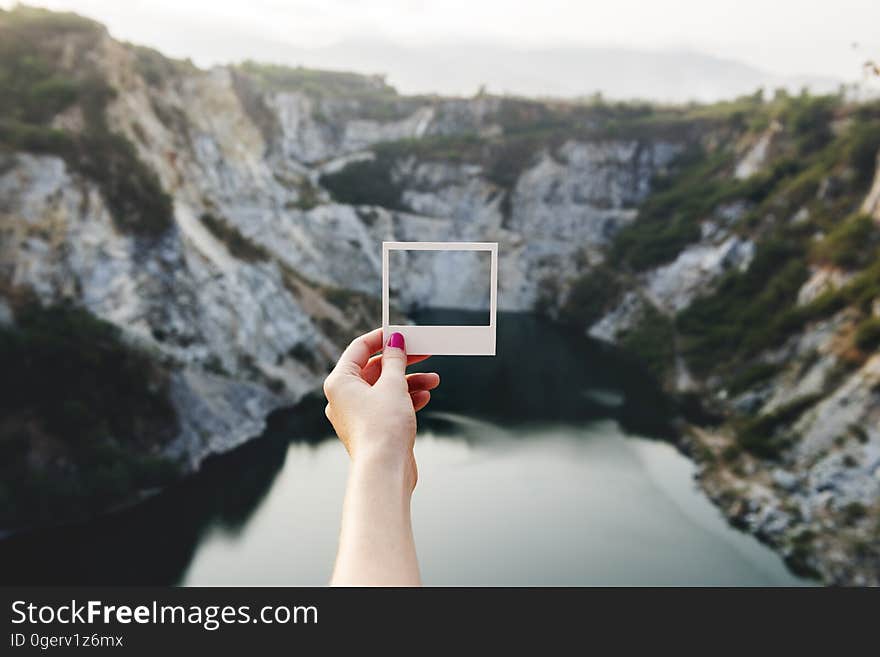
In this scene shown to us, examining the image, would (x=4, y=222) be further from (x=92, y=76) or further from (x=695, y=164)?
(x=695, y=164)

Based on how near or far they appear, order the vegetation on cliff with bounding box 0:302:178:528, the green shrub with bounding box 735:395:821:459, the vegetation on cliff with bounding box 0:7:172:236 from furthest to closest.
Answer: the green shrub with bounding box 735:395:821:459, the vegetation on cliff with bounding box 0:7:172:236, the vegetation on cliff with bounding box 0:302:178:528

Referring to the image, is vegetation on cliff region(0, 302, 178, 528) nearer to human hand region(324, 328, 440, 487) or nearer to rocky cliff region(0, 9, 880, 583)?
rocky cliff region(0, 9, 880, 583)

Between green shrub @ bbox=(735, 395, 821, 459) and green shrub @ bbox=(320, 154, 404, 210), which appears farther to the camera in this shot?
green shrub @ bbox=(320, 154, 404, 210)

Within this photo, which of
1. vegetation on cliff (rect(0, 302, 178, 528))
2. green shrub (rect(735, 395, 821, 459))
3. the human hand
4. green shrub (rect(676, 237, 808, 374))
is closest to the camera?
the human hand

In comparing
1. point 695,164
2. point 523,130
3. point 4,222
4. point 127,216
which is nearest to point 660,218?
point 695,164

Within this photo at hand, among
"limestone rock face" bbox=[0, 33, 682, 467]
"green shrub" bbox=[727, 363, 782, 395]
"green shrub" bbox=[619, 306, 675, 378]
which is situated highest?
"limestone rock face" bbox=[0, 33, 682, 467]

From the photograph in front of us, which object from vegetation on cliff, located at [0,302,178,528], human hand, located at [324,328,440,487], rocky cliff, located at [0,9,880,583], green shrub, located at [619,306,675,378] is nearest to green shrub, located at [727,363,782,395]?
rocky cliff, located at [0,9,880,583]

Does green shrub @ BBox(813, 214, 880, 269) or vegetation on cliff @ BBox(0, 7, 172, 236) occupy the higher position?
vegetation on cliff @ BBox(0, 7, 172, 236)

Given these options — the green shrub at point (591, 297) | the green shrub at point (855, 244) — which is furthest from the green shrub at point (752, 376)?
the green shrub at point (591, 297)
